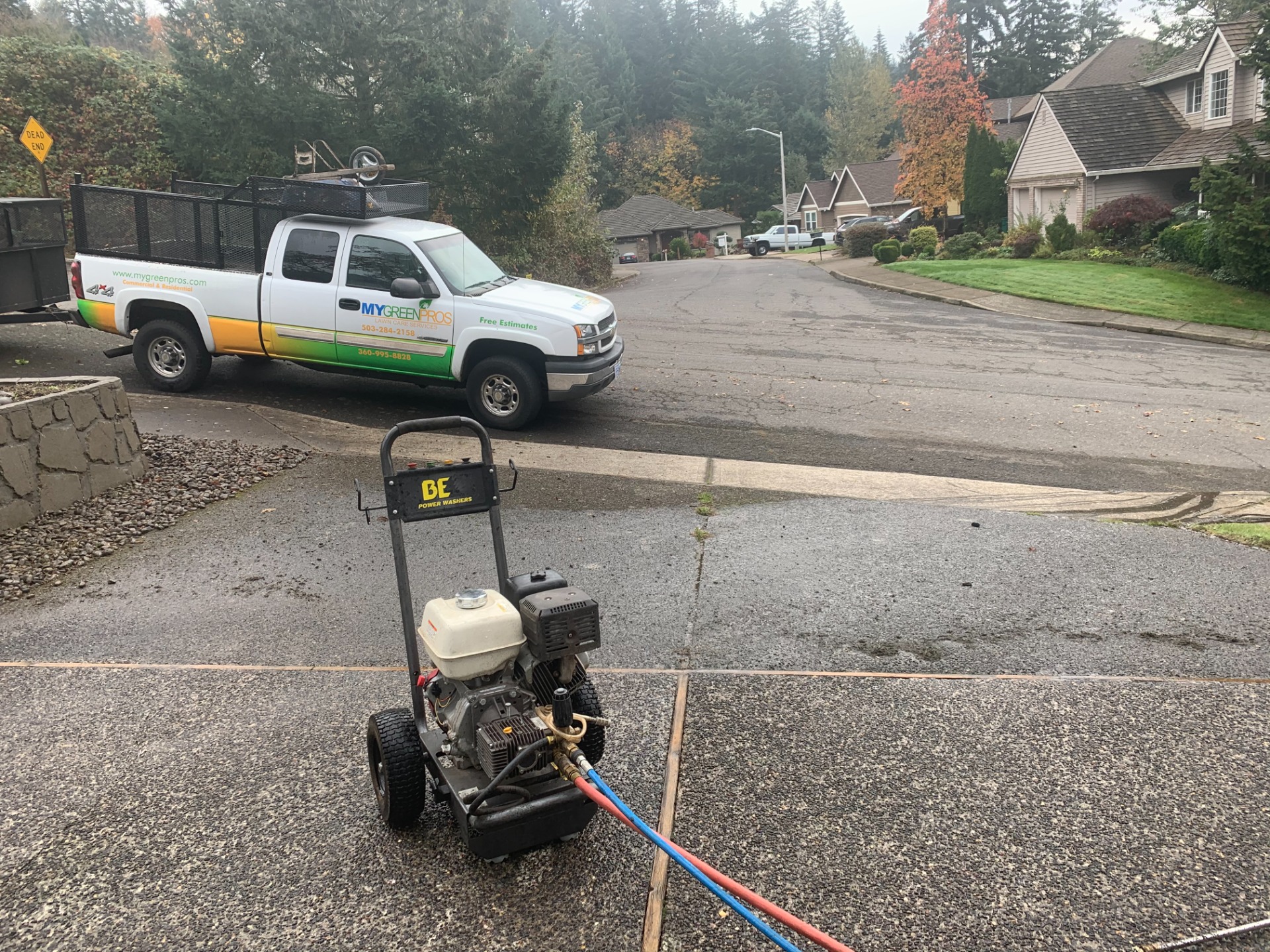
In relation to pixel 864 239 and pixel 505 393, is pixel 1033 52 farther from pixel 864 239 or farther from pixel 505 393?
pixel 505 393

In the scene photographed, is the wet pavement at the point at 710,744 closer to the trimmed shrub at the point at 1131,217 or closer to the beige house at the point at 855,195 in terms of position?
the trimmed shrub at the point at 1131,217

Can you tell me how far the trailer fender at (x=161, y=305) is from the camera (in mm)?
10305

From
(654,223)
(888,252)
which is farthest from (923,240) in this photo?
(654,223)

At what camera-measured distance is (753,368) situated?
1423cm

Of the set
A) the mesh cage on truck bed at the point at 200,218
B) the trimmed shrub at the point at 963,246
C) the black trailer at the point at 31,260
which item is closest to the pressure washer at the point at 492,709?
the mesh cage on truck bed at the point at 200,218

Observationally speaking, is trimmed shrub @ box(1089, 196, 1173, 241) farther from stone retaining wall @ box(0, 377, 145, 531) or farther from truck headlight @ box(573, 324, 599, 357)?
stone retaining wall @ box(0, 377, 145, 531)

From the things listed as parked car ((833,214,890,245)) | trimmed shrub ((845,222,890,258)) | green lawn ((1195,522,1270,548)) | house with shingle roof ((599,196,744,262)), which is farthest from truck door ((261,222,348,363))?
house with shingle roof ((599,196,744,262))

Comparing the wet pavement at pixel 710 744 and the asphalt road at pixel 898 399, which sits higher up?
the asphalt road at pixel 898 399

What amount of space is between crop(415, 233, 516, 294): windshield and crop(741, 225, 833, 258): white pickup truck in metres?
50.8

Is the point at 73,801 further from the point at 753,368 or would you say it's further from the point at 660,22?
the point at 660,22

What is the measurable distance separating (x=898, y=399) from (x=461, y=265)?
18.4 ft

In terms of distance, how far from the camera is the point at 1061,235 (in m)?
32.0

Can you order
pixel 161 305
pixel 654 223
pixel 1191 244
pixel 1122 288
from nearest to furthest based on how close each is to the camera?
pixel 161 305 → pixel 1122 288 → pixel 1191 244 → pixel 654 223

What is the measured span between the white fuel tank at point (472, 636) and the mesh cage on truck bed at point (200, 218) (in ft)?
24.9
